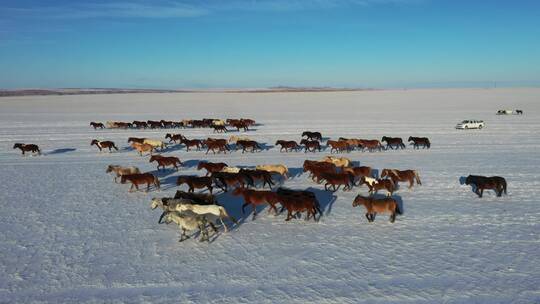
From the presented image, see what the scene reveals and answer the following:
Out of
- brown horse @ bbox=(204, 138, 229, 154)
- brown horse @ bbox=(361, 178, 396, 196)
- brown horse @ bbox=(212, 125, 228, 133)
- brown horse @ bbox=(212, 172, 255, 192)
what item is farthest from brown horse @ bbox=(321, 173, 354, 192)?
brown horse @ bbox=(212, 125, 228, 133)

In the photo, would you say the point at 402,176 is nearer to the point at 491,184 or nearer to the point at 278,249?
the point at 491,184

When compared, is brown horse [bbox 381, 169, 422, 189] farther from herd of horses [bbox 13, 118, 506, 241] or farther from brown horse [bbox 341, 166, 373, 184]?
brown horse [bbox 341, 166, 373, 184]

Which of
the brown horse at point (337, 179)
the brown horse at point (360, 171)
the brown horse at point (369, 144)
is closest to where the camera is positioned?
the brown horse at point (337, 179)

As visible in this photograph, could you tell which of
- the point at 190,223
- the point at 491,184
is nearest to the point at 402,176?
the point at 491,184

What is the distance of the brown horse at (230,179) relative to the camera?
39.2 feet

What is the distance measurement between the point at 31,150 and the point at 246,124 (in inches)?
577

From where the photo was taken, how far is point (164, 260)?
24.8ft

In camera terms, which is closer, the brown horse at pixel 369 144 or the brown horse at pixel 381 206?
the brown horse at pixel 381 206

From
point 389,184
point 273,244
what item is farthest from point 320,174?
point 273,244

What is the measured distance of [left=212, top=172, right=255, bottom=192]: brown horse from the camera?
11938 mm

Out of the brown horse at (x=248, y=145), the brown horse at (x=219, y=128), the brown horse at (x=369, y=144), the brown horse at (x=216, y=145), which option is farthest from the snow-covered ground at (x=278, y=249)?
the brown horse at (x=219, y=128)

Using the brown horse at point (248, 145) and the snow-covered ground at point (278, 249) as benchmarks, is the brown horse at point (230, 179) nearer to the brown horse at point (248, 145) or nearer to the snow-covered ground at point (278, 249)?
the snow-covered ground at point (278, 249)

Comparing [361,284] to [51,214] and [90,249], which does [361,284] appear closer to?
[90,249]

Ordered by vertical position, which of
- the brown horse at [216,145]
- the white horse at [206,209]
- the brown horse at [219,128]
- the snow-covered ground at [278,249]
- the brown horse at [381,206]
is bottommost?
the snow-covered ground at [278,249]
